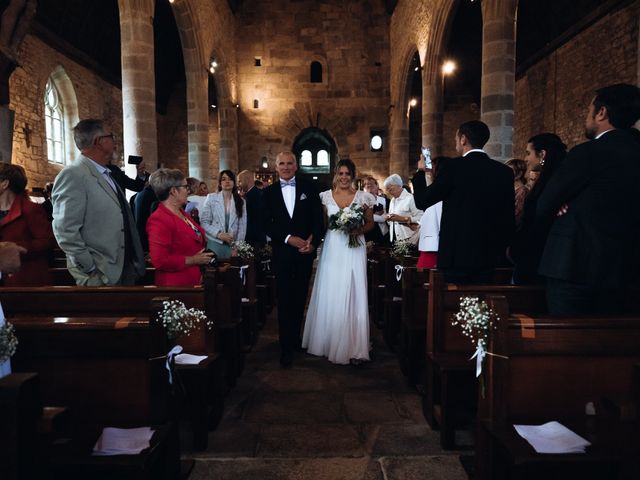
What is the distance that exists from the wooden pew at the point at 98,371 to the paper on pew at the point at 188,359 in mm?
596

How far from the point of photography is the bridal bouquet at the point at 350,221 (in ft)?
12.1

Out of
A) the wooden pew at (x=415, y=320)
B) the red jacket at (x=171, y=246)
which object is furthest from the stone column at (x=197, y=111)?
the wooden pew at (x=415, y=320)

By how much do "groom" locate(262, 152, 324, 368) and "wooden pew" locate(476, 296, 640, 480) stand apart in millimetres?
2286

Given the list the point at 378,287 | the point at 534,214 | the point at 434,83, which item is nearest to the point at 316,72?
the point at 434,83

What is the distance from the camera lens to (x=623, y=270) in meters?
2.00

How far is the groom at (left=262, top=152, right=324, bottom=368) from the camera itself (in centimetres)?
→ 387

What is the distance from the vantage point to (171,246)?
3.03 metres

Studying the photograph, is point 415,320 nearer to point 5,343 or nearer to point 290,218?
point 290,218

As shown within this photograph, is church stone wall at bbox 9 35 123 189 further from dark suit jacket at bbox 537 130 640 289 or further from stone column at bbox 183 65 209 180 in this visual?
dark suit jacket at bbox 537 130 640 289

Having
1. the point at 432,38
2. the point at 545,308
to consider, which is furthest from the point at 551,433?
the point at 432,38

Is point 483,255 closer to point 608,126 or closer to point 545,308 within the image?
point 545,308

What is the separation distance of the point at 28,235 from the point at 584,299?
3.53 m

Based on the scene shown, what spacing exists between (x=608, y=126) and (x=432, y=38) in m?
9.51

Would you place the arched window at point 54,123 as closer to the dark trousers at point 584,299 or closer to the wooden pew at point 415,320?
the wooden pew at point 415,320
